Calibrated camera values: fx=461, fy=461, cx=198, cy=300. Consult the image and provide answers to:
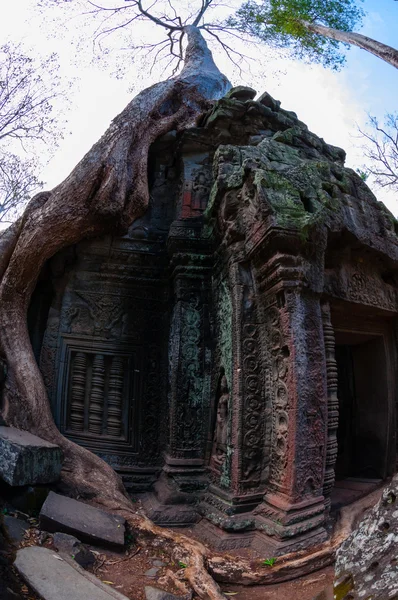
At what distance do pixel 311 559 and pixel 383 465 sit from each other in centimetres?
193

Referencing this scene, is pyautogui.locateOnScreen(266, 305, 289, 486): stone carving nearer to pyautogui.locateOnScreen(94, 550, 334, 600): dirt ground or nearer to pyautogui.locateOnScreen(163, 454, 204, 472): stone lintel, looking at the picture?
pyautogui.locateOnScreen(94, 550, 334, 600): dirt ground

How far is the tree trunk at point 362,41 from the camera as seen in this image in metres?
6.58

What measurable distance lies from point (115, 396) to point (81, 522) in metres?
1.85

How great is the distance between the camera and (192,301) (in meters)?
4.67

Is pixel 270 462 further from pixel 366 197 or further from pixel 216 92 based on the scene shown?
pixel 216 92

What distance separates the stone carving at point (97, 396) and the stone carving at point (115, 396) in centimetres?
8

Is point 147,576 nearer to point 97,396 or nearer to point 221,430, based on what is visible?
point 221,430

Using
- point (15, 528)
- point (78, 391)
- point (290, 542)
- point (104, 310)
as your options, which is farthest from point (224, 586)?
point (104, 310)

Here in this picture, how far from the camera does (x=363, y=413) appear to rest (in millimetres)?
4875

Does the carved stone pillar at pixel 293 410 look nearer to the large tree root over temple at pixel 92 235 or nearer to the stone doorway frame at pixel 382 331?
the large tree root over temple at pixel 92 235

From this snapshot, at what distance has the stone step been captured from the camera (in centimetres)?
200

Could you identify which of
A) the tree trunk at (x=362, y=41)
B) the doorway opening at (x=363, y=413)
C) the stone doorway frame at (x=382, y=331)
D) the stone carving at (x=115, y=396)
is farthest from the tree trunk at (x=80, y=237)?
the tree trunk at (x=362, y=41)

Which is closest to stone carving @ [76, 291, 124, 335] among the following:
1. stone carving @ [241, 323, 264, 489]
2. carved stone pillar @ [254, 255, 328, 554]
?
stone carving @ [241, 323, 264, 489]

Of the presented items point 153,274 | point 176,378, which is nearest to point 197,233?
point 153,274
